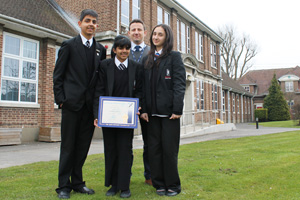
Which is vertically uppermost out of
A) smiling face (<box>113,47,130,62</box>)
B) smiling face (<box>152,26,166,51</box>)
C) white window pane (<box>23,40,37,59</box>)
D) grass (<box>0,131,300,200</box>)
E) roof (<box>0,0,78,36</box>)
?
roof (<box>0,0,78,36</box>)

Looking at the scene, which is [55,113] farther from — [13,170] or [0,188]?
[0,188]

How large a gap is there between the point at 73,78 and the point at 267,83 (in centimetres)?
5349

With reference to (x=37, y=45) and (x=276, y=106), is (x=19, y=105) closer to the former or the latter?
(x=37, y=45)

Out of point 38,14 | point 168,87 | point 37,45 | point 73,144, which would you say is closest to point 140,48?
point 168,87

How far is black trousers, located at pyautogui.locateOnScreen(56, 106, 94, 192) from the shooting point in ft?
11.3

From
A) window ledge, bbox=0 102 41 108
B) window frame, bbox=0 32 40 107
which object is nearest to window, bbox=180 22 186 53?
window frame, bbox=0 32 40 107

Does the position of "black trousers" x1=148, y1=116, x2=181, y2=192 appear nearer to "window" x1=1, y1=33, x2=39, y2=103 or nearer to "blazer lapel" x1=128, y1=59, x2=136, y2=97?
"blazer lapel" x1=128, y1=59, x2=136, y2=97

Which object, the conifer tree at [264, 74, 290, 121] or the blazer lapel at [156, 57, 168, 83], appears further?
the conifer tree at [264, 74, 290, 121]

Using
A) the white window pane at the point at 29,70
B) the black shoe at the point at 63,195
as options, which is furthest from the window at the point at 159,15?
the black shoe at the point at 63,195

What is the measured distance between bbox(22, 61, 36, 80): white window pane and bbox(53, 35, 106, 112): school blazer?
8.32m

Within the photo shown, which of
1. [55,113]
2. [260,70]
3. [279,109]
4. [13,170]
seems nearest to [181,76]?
[13,170]

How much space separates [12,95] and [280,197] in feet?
32.3

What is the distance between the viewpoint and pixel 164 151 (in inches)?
141

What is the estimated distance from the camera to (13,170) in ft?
16.6
